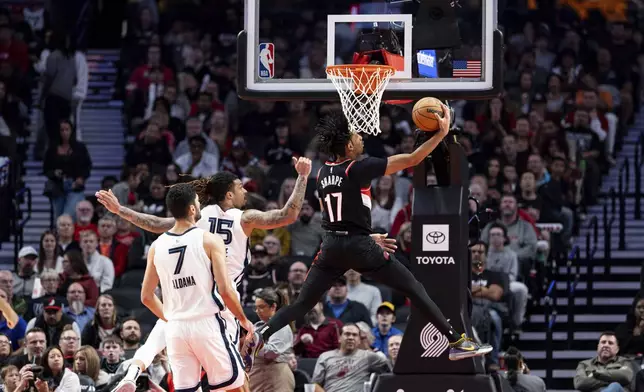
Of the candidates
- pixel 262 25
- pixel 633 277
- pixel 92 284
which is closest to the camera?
pixel 262 25

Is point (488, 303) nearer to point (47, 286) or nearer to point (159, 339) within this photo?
point (47, 286)

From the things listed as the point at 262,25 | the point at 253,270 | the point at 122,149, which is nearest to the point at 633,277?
the point at 253,270

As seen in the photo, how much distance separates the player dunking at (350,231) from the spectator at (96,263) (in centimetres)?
608

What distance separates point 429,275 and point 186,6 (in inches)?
519

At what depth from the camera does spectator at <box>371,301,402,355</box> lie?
15.7m

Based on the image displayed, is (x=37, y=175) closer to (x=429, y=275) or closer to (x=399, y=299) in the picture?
(x=399, y=299)

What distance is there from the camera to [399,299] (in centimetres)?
1708

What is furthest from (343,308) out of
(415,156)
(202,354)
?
(202,354)

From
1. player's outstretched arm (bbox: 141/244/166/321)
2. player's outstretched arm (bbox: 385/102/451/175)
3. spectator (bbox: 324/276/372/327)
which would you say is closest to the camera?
player's outstretched arm (bbox: 141/244/166/321)

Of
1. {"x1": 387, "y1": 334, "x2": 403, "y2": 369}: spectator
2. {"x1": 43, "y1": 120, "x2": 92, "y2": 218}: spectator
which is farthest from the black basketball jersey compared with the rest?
{"x1": 43, "y1": 120, "x2": 92, "y2": 218}: spectator

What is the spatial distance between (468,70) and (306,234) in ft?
19.8

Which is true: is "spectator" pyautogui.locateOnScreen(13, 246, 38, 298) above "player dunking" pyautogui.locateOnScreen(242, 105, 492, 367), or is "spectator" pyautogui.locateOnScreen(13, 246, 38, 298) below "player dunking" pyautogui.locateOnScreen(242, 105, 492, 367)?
below

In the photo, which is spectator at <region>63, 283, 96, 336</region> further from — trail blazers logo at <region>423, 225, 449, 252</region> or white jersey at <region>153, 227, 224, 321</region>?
white jersey at <region>153, 227, 224, 321</region>

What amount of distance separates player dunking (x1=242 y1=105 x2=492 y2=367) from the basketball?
8 cm
